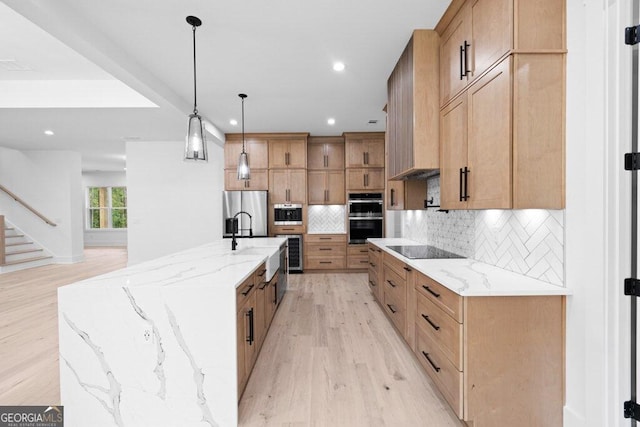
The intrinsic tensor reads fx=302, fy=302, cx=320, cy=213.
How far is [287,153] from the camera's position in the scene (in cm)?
598

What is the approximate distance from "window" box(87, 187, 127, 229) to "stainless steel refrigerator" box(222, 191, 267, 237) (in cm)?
753

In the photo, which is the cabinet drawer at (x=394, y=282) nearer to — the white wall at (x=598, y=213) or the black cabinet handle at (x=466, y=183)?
the black cabinet handle at (x=466, y=183)

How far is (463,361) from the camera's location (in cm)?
164

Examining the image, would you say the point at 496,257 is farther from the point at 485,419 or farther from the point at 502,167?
the point at 485,419

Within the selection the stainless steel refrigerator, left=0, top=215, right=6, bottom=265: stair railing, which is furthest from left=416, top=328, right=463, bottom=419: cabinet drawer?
left=0, top=215, right=6, bottom=265: stair railing

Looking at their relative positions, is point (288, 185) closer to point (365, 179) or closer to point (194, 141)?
point (365, 179)

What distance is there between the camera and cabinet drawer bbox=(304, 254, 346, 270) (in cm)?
595

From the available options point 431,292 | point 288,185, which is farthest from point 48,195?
point 431,292

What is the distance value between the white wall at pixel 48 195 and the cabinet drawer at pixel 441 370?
8445mm

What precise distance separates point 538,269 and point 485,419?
0.92 meters

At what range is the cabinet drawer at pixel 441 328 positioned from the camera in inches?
66.1

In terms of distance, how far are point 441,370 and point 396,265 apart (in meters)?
1.19

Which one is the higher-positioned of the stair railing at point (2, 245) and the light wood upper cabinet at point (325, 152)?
the light wood upper cabinet at point (325, 152)

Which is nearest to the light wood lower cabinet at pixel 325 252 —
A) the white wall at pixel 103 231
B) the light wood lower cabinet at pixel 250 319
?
the light wood lower cabinet at pixel 250 319
